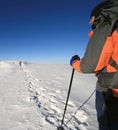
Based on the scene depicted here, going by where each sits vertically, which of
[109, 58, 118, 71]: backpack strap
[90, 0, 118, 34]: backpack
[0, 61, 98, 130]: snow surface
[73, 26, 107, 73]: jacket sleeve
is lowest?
[0, 61, 98, 130]: snow surface

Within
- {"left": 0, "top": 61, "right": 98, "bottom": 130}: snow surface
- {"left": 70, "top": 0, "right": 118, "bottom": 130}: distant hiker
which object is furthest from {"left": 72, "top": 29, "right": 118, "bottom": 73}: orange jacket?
Result: {"left": 0, "top": 61, "right": 98, "bottom": 130}: snow surface

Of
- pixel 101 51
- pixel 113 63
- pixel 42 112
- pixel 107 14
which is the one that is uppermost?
pixel 107 14

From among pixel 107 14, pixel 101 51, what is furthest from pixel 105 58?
pixel 107 14

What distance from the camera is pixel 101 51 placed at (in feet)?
8.07

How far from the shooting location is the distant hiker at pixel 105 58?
2415 mm

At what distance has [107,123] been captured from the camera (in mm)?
2654

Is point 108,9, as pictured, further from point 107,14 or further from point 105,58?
point 105,58

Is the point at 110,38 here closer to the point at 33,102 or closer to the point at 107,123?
the point at 107,123

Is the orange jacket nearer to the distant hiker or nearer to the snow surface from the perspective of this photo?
the distant hiker

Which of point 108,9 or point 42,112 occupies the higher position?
point 108,9

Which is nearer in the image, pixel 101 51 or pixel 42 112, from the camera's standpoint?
pixel 101 51

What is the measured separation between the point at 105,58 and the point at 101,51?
10 cm

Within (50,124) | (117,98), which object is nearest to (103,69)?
(117,98)

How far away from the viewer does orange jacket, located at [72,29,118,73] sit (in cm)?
240
